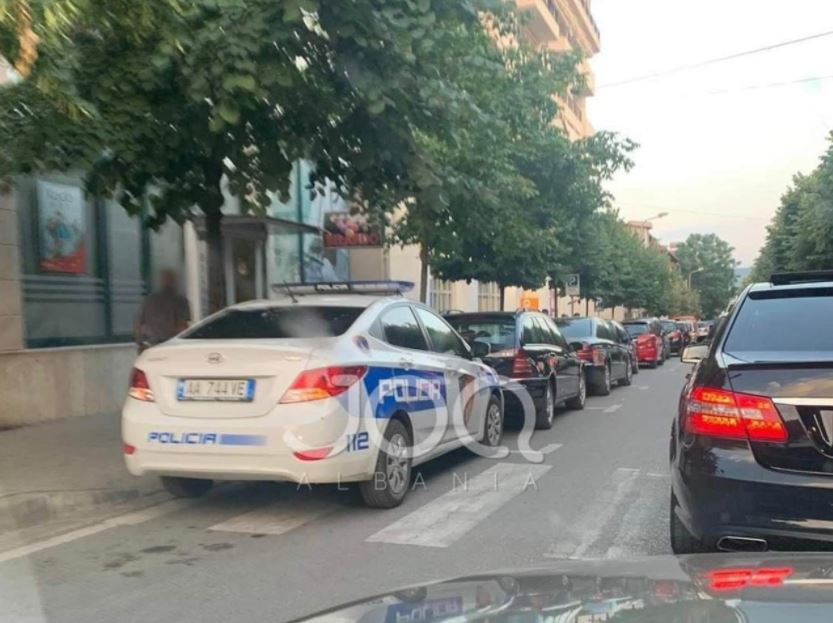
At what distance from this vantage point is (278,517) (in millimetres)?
6160

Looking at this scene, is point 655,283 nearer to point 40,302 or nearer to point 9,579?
point 40,302

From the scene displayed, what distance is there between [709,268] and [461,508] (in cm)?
11569

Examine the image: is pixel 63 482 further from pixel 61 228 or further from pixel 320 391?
pixel 61 228

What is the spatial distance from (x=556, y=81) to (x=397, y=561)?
13.9 meters

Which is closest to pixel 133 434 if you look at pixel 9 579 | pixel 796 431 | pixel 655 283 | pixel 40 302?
pixel 9 579

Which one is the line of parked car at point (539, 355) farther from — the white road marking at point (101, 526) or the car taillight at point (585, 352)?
the white road marking at point (101, 526)

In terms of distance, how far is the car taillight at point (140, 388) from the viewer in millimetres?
6000

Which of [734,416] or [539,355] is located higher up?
[734,416]

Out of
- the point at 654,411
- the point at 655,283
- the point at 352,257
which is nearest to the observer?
the point at 654,411

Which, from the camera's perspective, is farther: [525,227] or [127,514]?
[525,227]

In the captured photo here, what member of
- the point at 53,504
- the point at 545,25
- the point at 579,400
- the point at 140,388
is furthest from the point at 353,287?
the point at 545,25

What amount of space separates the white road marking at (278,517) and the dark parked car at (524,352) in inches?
136

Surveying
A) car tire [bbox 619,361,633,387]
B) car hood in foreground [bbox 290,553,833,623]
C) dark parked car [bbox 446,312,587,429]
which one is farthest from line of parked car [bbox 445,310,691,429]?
car hood in foreground [bbox 290,553,833,623]

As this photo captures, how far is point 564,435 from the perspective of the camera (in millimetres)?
10133
